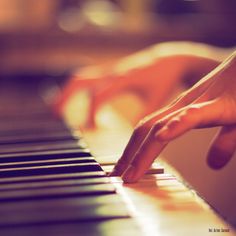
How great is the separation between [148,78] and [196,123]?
932 mm

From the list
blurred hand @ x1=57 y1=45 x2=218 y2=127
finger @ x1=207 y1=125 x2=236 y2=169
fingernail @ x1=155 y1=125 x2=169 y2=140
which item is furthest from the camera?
blurred hand @ x1=57 y1=45 x2=218 y2=127

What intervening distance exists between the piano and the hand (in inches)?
1.3

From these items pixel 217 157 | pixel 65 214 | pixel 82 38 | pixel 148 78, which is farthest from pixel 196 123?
pixel 82 38

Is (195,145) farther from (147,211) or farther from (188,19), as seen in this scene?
(188,19)

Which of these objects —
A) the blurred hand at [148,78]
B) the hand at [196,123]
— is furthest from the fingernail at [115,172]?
the blurred hand at [148,78]

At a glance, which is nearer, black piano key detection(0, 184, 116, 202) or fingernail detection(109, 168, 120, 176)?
black piano key detection(0, 184, 116, 202)

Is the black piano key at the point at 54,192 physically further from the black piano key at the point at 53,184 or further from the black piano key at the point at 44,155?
the black piano key at the point at 44,155

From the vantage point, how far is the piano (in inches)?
23.2

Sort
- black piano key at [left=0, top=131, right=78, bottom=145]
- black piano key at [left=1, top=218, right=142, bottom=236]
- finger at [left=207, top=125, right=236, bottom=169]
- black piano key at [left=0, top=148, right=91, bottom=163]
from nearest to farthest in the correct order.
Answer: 1. black piano key at [left=1, top=218, right=142, bottom=236]
2. finger at [left=207, top=125, right=236, bottom=169]
3. black piano key at [left=0, top=148, right=91, bottom=163]
4. black piano key at [left=0, top=131, right=78, bottom=145]

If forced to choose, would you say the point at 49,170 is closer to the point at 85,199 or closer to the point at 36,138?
the point at 85,199

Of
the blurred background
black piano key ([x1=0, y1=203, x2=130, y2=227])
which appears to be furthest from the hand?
the blurred background

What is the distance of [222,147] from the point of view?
820mm

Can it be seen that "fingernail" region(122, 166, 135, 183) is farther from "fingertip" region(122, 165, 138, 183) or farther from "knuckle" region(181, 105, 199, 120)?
"knuckle" region(181, 105, 199, 120)

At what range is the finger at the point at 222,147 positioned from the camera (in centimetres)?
81
